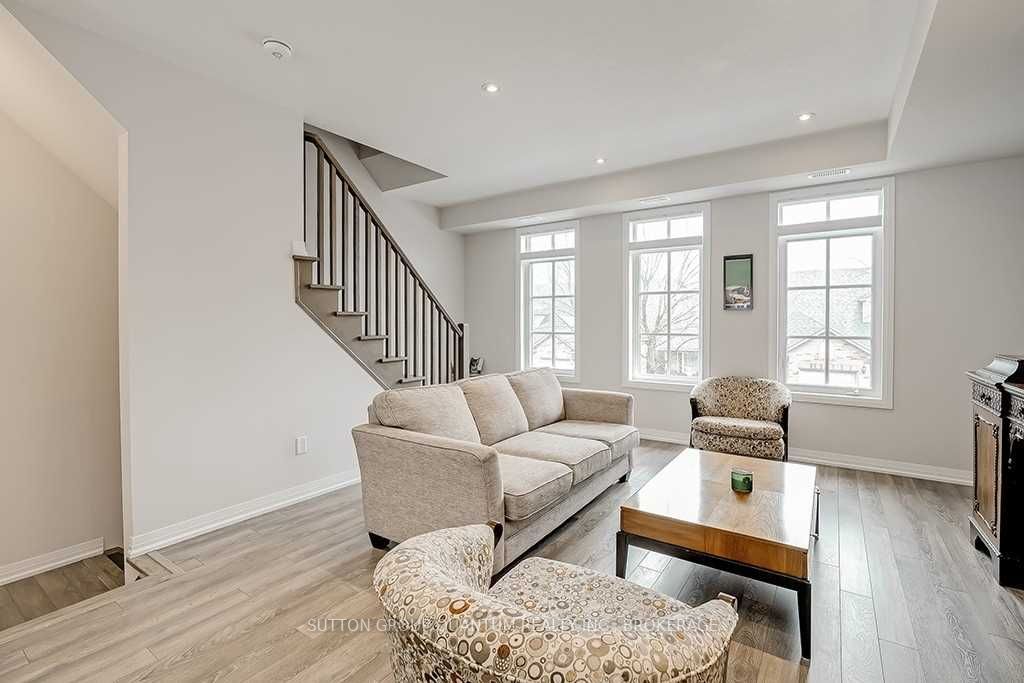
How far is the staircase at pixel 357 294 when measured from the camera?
12.6ft

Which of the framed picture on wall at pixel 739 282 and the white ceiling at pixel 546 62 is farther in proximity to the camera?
the framed picture on wall at pixel 739 282

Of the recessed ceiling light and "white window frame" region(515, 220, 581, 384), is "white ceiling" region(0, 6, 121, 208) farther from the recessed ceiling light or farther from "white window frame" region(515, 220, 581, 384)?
"white window frame" region(515, 220, 581, 384)

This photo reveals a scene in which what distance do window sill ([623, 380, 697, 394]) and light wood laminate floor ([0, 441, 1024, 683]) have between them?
2.03 metres

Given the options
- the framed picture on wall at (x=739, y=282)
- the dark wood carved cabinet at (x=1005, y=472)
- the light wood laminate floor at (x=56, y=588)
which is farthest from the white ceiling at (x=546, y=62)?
the light wood laminate floor at (x=56, y=588)

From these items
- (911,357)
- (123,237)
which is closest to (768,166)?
(911,357)

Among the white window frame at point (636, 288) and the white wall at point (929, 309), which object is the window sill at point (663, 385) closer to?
the white window frame at point (636, 288)

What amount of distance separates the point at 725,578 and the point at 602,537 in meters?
0.72

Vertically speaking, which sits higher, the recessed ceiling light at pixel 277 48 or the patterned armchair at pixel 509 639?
the recessed ceiling light at pixel 277 48

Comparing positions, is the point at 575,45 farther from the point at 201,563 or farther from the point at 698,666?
the point at 201,563

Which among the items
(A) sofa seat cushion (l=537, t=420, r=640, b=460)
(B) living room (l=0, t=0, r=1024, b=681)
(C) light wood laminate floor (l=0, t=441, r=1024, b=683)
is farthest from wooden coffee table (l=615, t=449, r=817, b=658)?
(A) sofa seat cushion (l=537, t=420, r=640, b=460)

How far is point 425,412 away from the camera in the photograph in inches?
111

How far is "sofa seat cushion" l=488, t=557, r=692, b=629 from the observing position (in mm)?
1413

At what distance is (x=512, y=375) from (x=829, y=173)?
305 centimetres

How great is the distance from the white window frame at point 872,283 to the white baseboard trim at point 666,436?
1076 millimetres
